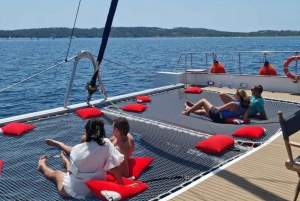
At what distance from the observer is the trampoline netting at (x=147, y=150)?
491 centimetres

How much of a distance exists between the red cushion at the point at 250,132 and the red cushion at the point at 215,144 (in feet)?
2.00

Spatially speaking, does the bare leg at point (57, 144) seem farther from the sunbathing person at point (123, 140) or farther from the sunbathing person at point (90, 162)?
the sunbathing person at point (90, 162)

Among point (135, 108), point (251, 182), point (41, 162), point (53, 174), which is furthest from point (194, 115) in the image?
point (53, 174)

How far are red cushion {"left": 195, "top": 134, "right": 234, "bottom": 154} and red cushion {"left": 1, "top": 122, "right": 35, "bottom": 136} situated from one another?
10.5 feet

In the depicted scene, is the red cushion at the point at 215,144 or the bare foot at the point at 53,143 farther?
the bare foot at the point at 53,143

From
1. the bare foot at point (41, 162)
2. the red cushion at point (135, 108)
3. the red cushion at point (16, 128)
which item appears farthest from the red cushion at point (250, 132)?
the red cushion at point (16, 128)

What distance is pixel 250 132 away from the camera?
22.4ft

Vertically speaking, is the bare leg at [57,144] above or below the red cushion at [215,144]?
below

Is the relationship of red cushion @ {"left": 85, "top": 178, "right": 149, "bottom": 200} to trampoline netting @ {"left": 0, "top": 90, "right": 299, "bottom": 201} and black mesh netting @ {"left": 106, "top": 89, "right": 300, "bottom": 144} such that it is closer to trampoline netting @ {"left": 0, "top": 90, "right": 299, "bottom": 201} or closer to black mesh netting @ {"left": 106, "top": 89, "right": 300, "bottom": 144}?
trampoline netting @ {"left": 0, "top": 90, "right": 299, "bottom": 201}

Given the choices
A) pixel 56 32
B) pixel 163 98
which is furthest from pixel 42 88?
pixel 56 32

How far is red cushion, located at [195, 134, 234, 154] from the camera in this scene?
6.01 m

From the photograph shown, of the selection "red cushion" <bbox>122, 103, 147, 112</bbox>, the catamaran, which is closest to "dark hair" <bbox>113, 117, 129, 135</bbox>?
the catamaran

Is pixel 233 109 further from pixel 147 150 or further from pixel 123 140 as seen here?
pixel 123 140

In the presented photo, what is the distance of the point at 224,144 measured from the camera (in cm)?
614
